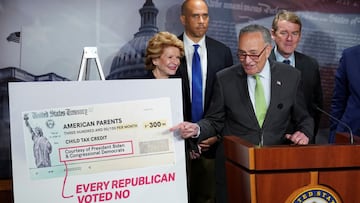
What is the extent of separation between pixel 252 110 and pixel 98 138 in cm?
91

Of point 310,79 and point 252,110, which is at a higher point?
point 310,79

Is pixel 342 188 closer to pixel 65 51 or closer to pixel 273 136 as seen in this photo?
pixel 273 136

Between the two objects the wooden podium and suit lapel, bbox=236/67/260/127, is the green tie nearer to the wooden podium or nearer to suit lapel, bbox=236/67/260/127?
suit lapel, bbox=236/67/260/127

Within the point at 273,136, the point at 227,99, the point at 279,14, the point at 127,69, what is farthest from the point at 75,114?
the point at 279,14

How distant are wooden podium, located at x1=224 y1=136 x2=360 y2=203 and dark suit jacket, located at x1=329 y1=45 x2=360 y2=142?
1.44 metres

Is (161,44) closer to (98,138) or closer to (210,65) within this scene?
(210,65)

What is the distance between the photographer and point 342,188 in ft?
6.48

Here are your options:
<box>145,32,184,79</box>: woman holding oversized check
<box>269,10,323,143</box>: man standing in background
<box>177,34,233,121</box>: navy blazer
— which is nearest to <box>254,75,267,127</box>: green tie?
<box>145,32,184,79</box>: woman holding oversized check

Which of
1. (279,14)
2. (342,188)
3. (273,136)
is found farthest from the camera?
(279,14)

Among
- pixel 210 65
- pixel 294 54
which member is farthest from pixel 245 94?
pixel 294 54

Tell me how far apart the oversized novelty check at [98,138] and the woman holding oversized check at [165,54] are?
71cm

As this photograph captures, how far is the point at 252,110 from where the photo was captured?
2.65 meters

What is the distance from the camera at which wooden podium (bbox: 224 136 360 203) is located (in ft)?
6.32

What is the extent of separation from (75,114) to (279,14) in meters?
2.06
